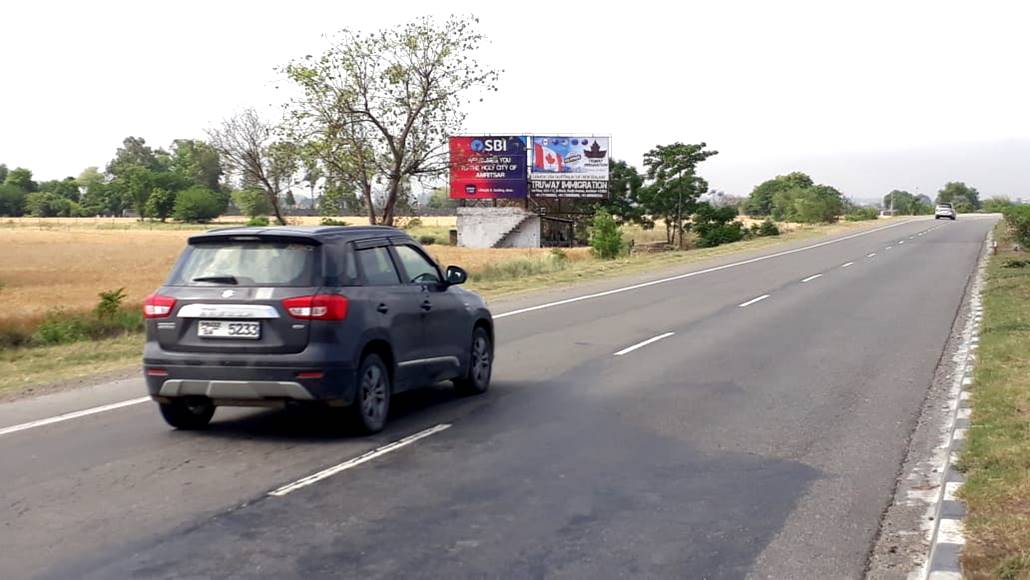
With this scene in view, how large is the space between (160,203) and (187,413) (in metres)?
120

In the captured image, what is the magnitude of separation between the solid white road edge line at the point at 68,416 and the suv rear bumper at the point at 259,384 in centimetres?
171

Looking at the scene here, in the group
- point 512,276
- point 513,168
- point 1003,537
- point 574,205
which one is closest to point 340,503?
point 1003,537

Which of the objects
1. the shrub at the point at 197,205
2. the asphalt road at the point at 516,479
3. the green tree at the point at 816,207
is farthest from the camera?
the shrub at the point at 197,205

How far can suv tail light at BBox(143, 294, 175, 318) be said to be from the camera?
8.86m

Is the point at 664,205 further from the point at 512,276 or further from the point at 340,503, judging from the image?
the point at 340,503

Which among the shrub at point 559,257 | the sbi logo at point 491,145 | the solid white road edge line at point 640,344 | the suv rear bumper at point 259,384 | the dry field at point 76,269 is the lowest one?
the shrub at point 559,257

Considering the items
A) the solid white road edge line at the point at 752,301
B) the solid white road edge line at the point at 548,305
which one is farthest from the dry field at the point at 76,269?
the solid white road edge line at the point at 752,301

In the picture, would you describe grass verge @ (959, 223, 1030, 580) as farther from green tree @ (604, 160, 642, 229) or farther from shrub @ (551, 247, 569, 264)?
green tree @ (604, 160, 642, 229)

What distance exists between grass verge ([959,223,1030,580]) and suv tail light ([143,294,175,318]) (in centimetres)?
595

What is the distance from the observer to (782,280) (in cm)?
3005

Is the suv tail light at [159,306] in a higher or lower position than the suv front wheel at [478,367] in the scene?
higher

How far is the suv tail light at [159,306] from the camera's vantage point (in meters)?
8.86

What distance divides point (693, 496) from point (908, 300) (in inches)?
687

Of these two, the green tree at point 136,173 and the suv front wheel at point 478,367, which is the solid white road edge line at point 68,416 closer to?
the suv front wheel at point 478,367
